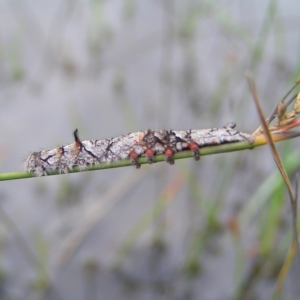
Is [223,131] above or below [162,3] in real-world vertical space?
below

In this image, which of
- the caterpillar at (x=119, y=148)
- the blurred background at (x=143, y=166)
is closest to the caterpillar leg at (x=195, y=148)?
the caterpillar at (x=119, y=148)

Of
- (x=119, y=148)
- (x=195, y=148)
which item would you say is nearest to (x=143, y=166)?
(x=119, y=148)

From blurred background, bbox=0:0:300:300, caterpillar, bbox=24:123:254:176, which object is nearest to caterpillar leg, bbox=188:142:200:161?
caterpillar, bbox=24:123:254:176

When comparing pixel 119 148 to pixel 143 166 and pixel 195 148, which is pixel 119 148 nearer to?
pixel 195 148

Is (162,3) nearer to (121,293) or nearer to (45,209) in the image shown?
(45,209)

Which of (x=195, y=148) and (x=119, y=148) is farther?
(x=119, y=148)

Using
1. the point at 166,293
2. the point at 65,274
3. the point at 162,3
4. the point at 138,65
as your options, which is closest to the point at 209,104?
the point at 138,65

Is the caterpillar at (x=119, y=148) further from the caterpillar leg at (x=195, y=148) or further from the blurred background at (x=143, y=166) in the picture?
the blurred background at (x=143, y=166)

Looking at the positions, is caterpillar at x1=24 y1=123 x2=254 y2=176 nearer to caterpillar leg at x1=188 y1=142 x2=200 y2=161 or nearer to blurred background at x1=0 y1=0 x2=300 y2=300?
caterpillar leg at x1=188 y1=142 x2=200 y2=161
